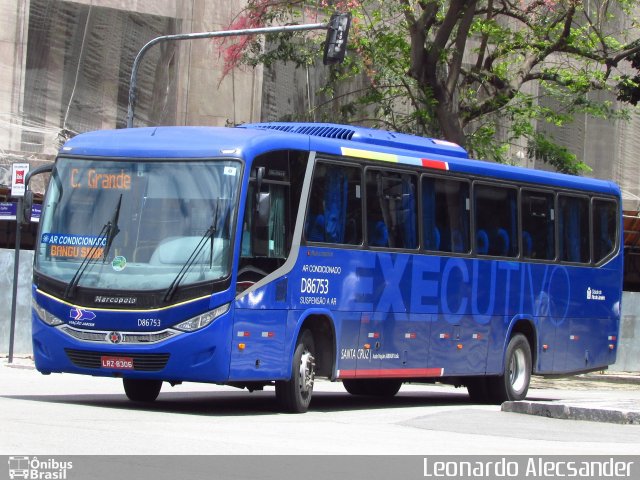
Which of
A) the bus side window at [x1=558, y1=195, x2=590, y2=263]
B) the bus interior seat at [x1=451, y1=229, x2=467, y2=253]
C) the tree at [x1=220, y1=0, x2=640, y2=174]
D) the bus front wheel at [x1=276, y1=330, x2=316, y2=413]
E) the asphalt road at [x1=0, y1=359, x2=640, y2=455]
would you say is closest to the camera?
the asphalt road at [x1=0, y1=359, x2=640, y2=455]

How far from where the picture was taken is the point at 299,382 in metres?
15.3

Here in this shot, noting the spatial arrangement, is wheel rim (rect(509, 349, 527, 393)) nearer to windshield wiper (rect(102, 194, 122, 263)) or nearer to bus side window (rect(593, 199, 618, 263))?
bus side window (rect(593, 199, 618, 263))

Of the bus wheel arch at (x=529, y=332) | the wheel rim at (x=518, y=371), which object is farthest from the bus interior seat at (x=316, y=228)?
the wheel rim at (x=518, y=371)

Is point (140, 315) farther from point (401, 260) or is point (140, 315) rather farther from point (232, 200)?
point (401, 260)

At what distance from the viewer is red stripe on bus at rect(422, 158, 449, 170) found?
58.2 feet

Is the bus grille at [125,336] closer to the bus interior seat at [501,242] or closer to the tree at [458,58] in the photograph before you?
the bus interior seat at [501,242]

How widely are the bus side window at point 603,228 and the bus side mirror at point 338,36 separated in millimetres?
5235

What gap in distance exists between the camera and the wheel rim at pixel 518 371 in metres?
19.7

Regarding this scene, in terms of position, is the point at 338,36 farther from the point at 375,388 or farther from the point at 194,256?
the point at 194,256

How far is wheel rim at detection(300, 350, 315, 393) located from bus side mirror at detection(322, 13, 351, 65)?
921cm

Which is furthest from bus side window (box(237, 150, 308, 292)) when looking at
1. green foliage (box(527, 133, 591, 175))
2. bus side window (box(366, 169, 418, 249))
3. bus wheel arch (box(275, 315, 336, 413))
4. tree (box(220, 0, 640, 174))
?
green foliage (box(527, 133, 591, 175))

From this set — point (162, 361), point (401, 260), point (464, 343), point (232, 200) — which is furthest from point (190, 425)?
point (464, 343)
